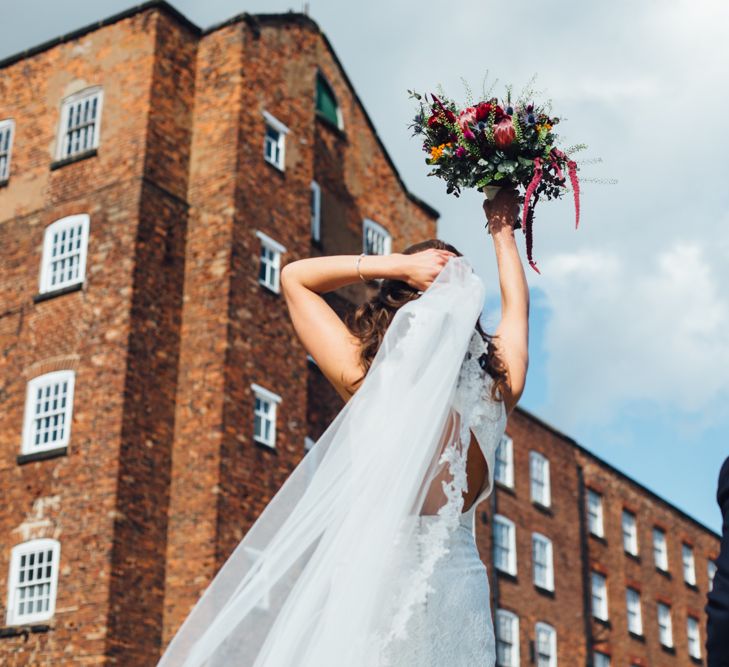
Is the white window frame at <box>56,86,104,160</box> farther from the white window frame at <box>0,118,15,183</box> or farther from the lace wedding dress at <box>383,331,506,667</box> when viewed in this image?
the lace wedding dress at <box>383,331,506,667</box>

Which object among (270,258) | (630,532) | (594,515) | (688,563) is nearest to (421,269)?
(270,258)

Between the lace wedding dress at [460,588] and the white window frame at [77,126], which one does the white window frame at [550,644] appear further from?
the lace wedding dress at [460,588]

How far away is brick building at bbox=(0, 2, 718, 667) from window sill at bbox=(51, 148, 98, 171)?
0.19 ft

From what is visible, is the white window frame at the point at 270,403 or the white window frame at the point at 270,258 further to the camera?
the white window frame at the point at 270,258

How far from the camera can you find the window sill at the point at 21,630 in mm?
19266

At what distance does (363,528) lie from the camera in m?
3.16

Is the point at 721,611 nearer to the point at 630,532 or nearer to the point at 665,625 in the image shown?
the point at 630,532

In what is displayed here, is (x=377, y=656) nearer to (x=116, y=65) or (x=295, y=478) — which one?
(x=295, y=478)

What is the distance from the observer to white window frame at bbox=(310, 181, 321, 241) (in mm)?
25731

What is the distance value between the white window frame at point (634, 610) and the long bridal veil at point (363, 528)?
36597mm

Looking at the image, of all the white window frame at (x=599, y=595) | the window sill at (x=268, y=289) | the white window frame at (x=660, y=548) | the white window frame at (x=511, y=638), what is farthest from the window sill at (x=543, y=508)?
the window sill at (x=268, y=289)

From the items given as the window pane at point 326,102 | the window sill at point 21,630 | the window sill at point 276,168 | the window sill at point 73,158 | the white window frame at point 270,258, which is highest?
the window pane at point 326,102

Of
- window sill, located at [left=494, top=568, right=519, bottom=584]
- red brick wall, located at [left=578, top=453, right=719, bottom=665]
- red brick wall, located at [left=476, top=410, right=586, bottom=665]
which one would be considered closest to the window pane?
red brick wall, located at [left=476, top=410, right=586, bottom=665]

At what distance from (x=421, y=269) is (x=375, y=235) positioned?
25.0 metres
